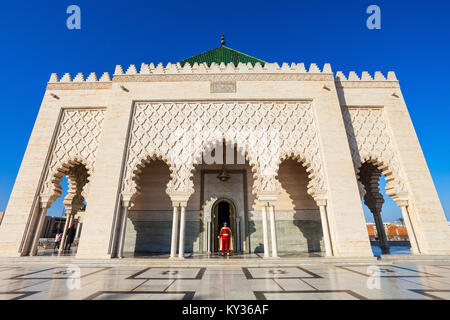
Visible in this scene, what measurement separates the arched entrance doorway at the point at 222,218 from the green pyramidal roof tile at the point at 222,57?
4.97 m

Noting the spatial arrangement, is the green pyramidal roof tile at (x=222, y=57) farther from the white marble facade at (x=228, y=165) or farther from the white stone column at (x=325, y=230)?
the white stone column at (x=325, y=230)

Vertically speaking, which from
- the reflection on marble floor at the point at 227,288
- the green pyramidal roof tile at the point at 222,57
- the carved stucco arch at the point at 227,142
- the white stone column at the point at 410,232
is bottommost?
the reflection on marble floor at the point at 227,288

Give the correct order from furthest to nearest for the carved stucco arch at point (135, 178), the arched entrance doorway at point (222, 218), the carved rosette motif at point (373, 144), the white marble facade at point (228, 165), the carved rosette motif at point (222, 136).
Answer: the arched entrance doorway at point (222, 218), the carved rosette motif at point (373, 144), the carved rosette motif at point (222, 136), the carved stucco arch at point (135, 178), the white marble facade at point (228, 165)

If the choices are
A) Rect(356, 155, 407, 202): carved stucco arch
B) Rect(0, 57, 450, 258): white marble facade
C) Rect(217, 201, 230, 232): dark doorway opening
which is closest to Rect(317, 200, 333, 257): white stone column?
Rect(0, 57, 450, 258): white marble facade

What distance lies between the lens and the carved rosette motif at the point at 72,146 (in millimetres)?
5508

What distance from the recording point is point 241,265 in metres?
4.15

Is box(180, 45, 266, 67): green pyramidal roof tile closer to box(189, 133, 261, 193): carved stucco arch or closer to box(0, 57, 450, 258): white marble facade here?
box(0, 57, 450, 258): white marble facade

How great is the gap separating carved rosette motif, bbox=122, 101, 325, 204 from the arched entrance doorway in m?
1.81

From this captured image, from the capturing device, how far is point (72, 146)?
5.79 metres

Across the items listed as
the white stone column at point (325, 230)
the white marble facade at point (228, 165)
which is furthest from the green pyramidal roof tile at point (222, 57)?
the white stone column at point (325, 230)

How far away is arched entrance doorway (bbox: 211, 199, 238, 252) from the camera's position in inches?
256

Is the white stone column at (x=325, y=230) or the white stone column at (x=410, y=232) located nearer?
the white stone column at (x=325, y=230)

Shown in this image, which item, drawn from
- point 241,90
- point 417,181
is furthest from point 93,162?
point 417,181

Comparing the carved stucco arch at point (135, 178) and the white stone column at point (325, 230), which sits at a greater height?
the carved stucco arch at point (135, 178)
